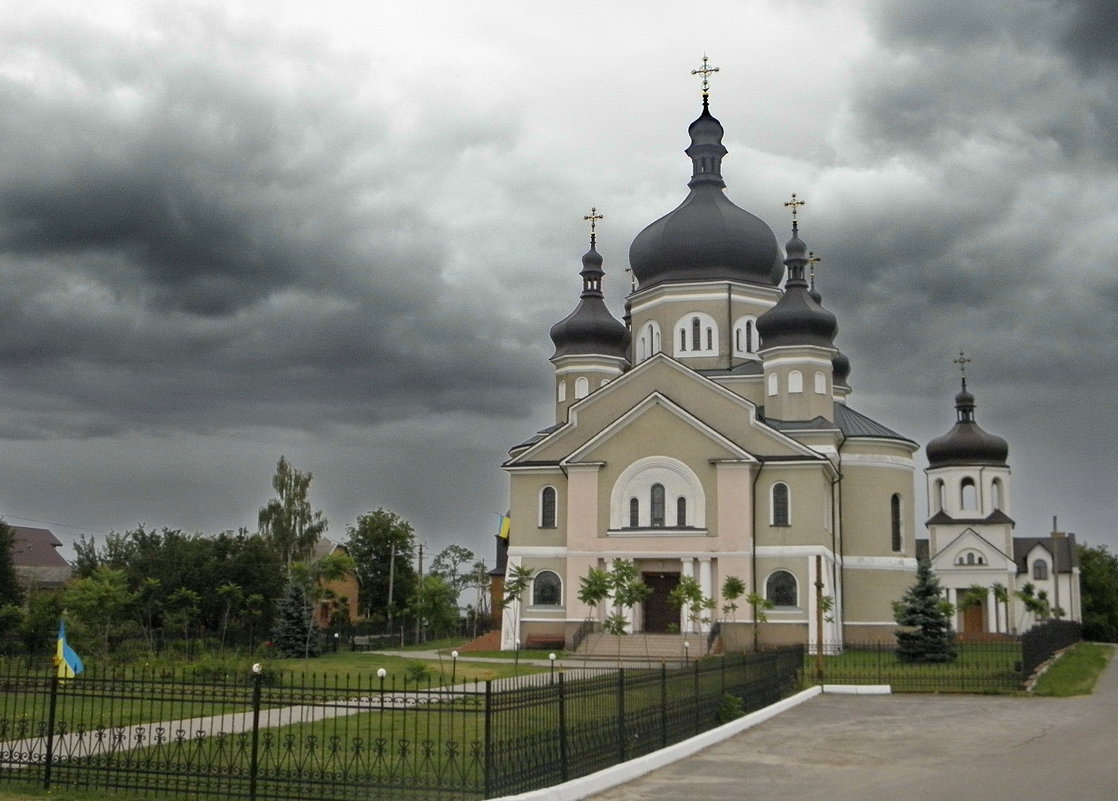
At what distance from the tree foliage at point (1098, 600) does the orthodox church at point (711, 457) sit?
41.6 m

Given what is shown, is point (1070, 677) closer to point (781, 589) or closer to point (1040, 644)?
point (1040, 644)

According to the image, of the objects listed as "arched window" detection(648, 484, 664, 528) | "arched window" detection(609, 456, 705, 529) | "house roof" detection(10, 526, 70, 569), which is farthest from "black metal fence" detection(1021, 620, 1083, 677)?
"house roof" detection(10, 526, 70, 569)

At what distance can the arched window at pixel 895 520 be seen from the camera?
4194 cm

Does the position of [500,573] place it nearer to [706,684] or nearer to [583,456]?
[583,456]

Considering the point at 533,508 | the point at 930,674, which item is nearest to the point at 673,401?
the point at 533,508

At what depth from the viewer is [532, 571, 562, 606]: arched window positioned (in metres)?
39.8

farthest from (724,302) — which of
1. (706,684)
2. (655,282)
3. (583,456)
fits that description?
(706,684)

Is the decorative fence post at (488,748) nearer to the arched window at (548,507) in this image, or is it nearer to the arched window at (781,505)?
the arched window at (781,505)

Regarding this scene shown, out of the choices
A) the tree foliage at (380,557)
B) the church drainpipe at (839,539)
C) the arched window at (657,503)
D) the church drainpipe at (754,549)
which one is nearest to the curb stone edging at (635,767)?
the church drainpipe at (754,549)

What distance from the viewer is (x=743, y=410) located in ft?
128

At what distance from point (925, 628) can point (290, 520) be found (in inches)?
1366

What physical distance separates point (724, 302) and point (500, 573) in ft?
Answer: 62.6

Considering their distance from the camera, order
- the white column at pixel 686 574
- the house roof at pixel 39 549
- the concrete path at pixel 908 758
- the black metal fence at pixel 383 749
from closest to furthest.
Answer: the black metal fence at pixel 383 749 < the concrete path at pixel 908 758 < the white column at pixel 686 574 < the house roof at pixel 39 549

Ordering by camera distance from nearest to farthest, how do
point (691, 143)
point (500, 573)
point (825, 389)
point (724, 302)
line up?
point (825, 389) < point (724, 302) < point (691, 143) < point (500, 573)
